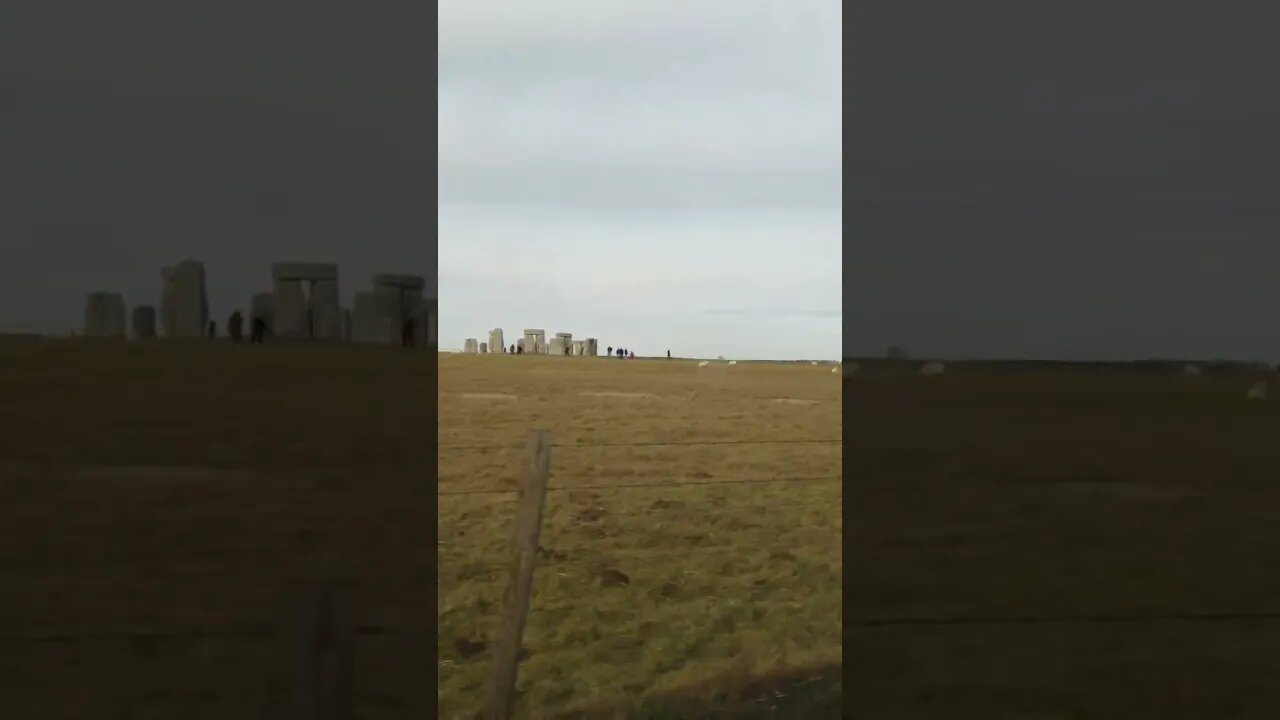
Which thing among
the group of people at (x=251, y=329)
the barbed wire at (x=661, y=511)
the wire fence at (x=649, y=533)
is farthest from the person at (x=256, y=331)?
the barbed wire at (x=661, y=511)

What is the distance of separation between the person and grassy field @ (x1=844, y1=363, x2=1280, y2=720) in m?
1.96

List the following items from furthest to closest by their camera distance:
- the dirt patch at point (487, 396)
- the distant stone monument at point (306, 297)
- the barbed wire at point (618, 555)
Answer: the dirt patch at point (487, 396) → the barbed wire at point (618, 555) → the distant stone monument at point (306, 297)

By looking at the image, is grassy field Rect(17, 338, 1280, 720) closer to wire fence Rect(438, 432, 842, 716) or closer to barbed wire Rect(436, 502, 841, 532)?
wire fence Rect(438, 432, 842, 716)

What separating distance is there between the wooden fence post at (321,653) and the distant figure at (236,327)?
156 cm

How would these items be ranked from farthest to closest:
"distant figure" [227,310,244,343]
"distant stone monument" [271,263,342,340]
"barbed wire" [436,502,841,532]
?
"barbed wire" [436,502,841,532] < "distant figure" [227,310,244,343] < "distant stone monument" [271,263,342,340]

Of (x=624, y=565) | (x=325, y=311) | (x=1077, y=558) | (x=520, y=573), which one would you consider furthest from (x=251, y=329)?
(x=1077, y=558)

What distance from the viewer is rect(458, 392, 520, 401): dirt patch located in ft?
35.5

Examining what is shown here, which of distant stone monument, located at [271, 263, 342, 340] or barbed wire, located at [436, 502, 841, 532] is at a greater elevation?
distant stone monument, located at [271, 263, 342, 340]

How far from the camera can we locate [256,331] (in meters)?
3.36

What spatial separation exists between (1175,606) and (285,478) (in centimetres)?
270

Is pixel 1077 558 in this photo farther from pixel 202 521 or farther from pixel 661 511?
pixel 661 511

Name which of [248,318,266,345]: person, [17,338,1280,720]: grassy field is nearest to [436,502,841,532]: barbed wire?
[17,338,1280,720]: grassy field

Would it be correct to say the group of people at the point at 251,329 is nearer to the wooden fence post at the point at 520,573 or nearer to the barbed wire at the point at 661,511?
A: the wooden fence post at the point at 520,573

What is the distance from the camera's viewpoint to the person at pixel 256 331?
3.33 metres
